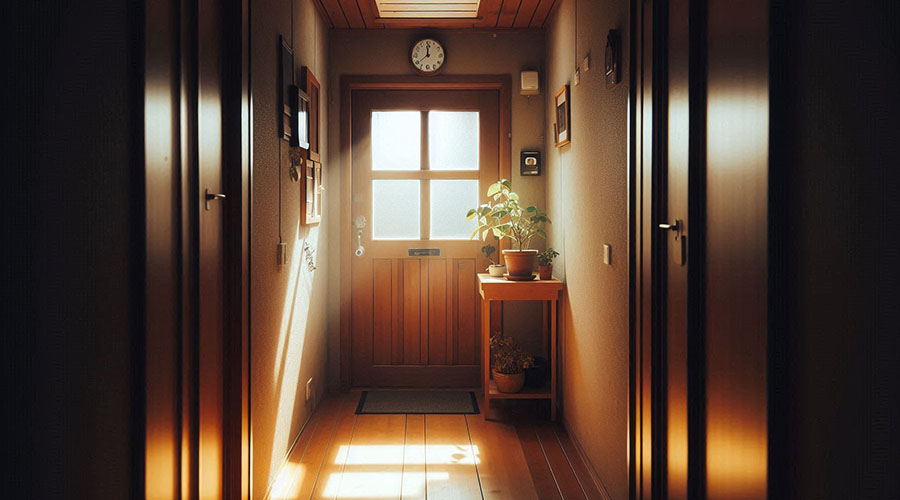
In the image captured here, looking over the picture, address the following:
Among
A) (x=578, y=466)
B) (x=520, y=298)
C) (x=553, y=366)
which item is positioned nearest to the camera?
(x=578, y=466)

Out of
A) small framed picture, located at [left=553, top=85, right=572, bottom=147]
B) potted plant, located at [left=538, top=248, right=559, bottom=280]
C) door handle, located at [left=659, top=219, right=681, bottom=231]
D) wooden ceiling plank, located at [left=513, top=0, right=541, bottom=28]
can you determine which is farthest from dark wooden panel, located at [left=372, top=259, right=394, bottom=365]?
door handle, located at [left=659, top=219, right=681, bottom=231]

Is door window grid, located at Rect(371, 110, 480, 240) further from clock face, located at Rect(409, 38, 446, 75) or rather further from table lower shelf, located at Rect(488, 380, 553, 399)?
table lower shelf, located at Rect(488, 380, 553, 399)

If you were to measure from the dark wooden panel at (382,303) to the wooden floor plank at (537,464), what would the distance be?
1.24 metres

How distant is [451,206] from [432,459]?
1873 millimetres

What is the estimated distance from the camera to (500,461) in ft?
10.5

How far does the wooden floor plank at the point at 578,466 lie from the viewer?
2.80 meters

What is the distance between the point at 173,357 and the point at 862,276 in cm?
154

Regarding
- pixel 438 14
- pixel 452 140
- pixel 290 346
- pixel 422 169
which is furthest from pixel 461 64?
pixel 290 346

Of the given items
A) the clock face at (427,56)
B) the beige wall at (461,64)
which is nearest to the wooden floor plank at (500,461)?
the beige wall at (461,64)

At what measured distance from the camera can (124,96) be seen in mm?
1358

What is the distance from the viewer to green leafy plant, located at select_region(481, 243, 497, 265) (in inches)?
175

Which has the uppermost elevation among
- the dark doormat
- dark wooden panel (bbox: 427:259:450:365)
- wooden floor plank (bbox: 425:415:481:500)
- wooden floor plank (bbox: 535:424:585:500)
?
dark wooden panel (bbox: 427:259:450:365)

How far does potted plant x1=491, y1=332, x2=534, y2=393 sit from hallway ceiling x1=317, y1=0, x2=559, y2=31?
2.11 metres

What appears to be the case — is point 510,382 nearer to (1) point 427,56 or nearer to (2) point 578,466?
(2) point 578,466
